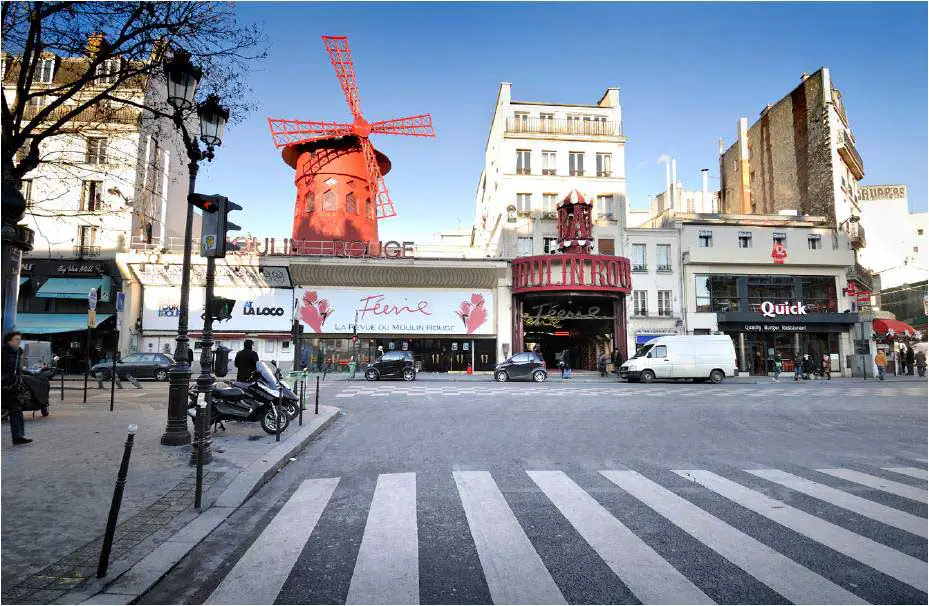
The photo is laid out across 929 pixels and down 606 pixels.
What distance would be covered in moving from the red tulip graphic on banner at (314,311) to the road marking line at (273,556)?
2450 cm

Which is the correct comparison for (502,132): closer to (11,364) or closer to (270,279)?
(270,279)

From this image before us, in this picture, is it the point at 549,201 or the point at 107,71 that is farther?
the point at 549,201

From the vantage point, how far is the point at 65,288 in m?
26.0

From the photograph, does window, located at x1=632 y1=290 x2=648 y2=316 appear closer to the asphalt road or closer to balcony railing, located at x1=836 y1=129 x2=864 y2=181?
balcony railing, located at x1=836 y1=129 x2=864 y2=181

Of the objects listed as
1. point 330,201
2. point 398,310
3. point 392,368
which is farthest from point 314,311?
point 392,368

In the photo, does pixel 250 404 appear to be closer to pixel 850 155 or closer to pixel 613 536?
pixel 613 536

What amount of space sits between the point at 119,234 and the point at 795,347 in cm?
3853

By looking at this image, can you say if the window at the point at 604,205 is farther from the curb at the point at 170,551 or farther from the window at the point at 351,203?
the curb at the point at 170,551

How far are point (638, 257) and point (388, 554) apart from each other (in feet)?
99.7

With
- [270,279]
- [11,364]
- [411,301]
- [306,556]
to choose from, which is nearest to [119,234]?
[270,279]

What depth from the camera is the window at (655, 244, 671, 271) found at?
3189 centimetres

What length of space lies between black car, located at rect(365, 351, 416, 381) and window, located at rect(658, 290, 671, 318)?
1583cm

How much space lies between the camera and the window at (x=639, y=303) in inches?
1224

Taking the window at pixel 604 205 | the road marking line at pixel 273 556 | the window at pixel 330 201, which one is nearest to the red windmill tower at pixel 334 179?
the window at pixel 330 201
